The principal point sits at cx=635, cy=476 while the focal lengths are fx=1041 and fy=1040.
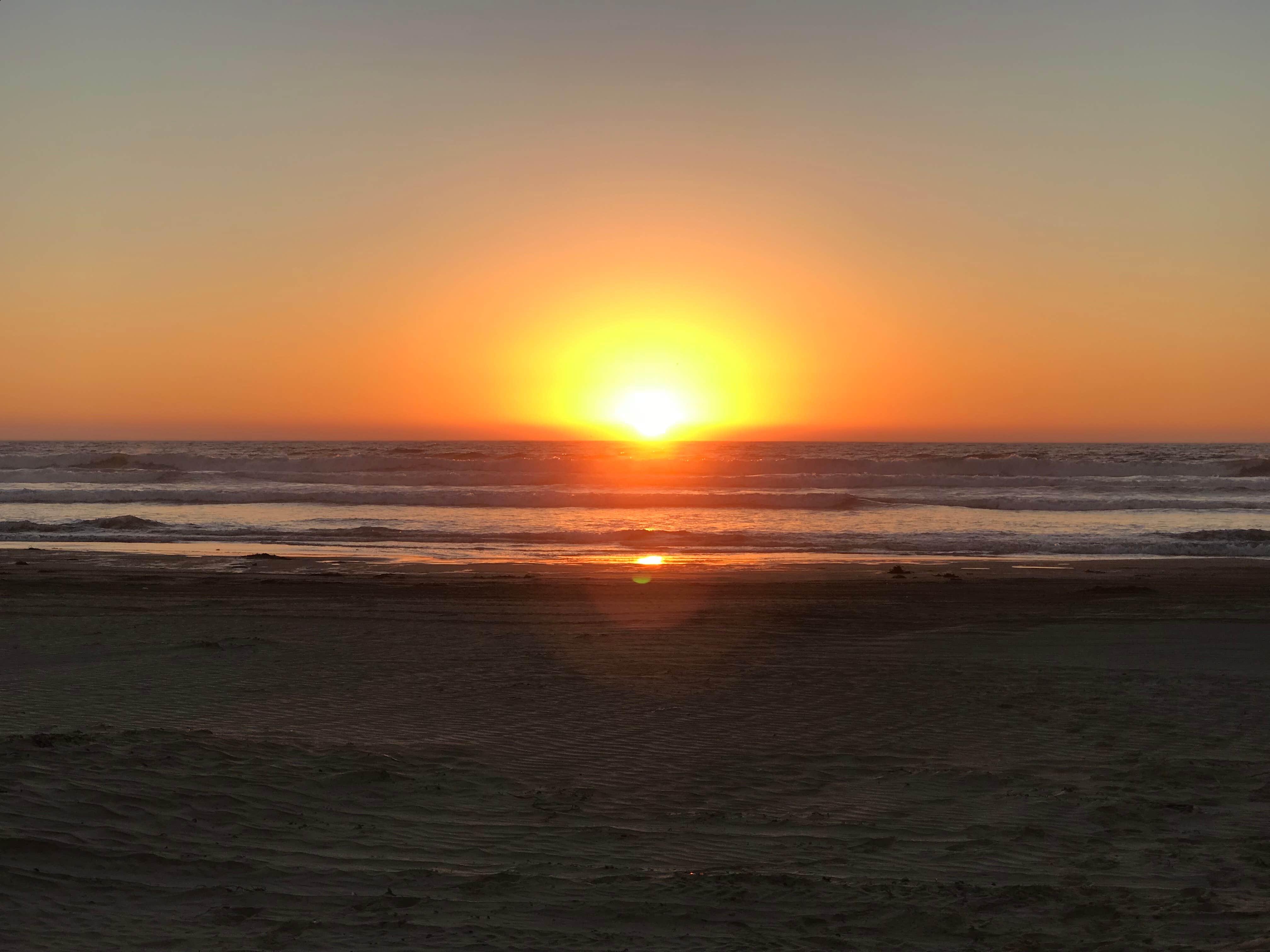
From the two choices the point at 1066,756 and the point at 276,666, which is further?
the point at 276,666

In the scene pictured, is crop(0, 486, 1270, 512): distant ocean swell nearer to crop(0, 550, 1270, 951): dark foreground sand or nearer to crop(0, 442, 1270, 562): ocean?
crop(0, 442, 1270, 562): ocean

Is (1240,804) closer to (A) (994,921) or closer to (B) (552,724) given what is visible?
(A) (994,921)

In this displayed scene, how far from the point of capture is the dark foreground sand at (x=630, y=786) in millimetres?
4312

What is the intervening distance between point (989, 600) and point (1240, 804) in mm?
8971

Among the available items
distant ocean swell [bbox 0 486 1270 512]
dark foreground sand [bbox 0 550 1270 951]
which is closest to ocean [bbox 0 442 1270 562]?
distant ocean swell [bbox 0 486 1270 512]

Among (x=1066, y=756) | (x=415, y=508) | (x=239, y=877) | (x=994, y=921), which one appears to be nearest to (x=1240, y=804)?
(x=1066, y=756)

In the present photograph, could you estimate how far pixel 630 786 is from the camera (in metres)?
6.11

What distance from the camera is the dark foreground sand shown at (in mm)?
4312

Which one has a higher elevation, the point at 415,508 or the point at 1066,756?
the point at 415,508

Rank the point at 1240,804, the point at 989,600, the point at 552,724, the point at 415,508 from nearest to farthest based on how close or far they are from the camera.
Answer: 1. the point at 1240,804
2. the point at 552,724
3. the point at 989,600
4. the point at 415,508

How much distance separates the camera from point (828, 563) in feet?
65.8

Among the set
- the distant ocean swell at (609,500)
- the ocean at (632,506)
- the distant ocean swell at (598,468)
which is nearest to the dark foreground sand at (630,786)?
the ocean at (632,506)

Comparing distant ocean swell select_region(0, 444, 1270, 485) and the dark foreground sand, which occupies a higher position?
distant ocean swell select_region(0, 444, 1270, 485)

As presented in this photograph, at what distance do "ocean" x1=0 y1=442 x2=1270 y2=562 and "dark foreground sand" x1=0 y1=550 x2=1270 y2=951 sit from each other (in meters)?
10.5
